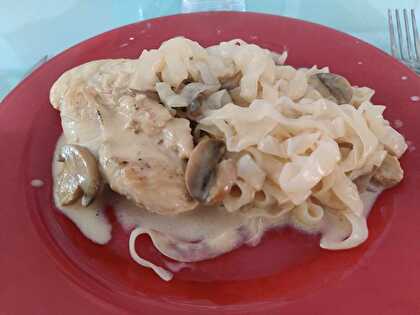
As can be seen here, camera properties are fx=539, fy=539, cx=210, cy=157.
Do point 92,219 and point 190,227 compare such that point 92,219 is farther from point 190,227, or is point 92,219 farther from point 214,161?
point 214,161

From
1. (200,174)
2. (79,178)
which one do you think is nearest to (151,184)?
(200,174)

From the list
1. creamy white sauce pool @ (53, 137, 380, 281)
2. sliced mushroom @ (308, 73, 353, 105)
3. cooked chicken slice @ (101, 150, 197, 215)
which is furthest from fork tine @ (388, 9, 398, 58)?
cooked chicken slice @ (101, 150, 197, 215)

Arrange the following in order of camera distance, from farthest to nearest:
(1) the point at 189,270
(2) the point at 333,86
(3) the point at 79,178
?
1. (2) the point at 333,86
2. (3) the point at 79,178
3. (1) the point at 189,270

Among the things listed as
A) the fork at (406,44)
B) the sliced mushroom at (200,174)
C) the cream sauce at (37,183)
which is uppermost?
the cream sauce at (37,183)

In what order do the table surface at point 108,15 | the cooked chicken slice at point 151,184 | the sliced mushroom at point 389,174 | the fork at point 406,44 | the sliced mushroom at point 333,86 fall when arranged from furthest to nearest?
the table surface at point 108,15 → the fork at point 406,44 → the sliced mushroom at point 333,86 → the sliced mushroom at point 389,174 → the cooked chicken slice at point 151,184

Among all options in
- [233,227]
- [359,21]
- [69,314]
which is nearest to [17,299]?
[69,314]

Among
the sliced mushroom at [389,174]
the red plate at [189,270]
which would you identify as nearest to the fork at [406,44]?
the red plate at [189,270]

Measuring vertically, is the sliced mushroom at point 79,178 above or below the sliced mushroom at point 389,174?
above

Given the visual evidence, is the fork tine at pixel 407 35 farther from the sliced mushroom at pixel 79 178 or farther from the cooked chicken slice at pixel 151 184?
the sliced mushroom at pixel 79 178
